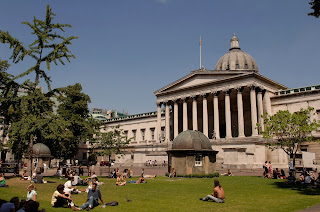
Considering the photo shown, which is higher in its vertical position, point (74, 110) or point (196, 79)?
point (196, 79)

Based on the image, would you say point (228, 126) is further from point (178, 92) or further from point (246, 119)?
point (178, 92)

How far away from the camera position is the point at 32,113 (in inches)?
1038

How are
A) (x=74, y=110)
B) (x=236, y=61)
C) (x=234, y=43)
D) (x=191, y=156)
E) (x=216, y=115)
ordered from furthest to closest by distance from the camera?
(x=234, y=43) → (x=236, y=61) → (x=74, y=110) → (x=216, y=115) → (x=191, y=156)

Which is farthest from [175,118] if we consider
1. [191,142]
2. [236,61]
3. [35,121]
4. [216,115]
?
[35,121]

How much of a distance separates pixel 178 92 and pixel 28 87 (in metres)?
37.3

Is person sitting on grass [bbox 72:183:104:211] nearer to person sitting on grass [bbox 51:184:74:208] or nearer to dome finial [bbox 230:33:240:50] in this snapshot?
person sitting on grass [bbox 51:184:74:208]

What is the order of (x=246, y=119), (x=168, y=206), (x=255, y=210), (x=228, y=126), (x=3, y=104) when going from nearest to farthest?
1. (x=255, y=210)
2. (x=168, y=206)
3. (x=3, y=104)
4. (x=228, y=126)
5. (x=246, y=119)

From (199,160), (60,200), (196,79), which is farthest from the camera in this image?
(196,79)

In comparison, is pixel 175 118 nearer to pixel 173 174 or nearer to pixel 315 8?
pixel 173 174

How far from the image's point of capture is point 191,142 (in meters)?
28.5

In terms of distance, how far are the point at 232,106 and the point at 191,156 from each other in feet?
111

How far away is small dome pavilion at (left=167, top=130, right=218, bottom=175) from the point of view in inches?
1112

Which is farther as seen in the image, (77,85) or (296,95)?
(77,85)

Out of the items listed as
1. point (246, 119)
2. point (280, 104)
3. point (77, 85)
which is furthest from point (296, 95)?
point (77, 85)
